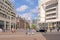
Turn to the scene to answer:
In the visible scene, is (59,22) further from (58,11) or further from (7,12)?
(7,12)

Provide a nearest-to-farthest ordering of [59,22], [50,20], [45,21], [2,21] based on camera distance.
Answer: [2,21] < [59,22] < [50,20] < [45,21]

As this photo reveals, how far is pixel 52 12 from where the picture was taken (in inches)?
4348

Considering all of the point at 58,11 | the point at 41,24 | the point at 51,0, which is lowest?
the point at 41,24

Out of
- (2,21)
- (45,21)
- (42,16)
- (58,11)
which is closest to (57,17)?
(58,11)

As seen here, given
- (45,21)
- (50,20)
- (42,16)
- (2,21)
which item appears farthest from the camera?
(42,16)

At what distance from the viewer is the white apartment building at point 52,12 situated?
103 meters

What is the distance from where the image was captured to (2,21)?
3654 inches

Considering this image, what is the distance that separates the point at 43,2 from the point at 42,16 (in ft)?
33.7

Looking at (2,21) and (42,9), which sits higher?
(42,9)

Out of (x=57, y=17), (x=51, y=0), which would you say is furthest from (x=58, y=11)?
(x=51, y=0)

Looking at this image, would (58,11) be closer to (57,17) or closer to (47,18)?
(57,17)

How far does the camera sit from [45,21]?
383 feet

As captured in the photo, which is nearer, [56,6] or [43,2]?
[56,6]

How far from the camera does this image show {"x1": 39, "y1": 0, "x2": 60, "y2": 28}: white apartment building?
4050 inches
